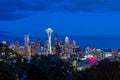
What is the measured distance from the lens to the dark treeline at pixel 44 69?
1419 centimetres

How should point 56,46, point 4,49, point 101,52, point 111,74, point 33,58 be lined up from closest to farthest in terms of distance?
point 111,74 < point 4,49 < point 33,58 < point 56,46 < point 101,52

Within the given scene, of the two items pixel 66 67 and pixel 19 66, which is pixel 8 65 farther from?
pixel 66 67

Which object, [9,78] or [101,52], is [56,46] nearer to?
[101,52]

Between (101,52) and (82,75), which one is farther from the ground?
(101,52)

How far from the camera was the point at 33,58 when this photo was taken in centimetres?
2545

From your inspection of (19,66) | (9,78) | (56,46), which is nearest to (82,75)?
(9,78)

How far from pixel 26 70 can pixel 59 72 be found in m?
2.52

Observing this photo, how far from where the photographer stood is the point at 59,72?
25.6 metres

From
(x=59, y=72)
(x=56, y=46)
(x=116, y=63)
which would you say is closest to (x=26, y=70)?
(x=59, y=72)

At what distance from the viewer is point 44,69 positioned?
2430cm

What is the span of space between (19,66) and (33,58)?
286 centimetres

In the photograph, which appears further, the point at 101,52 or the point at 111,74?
the point at 101,52

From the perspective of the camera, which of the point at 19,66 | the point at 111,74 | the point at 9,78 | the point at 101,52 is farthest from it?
the point at 101,52

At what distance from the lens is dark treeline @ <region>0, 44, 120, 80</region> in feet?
46.5
